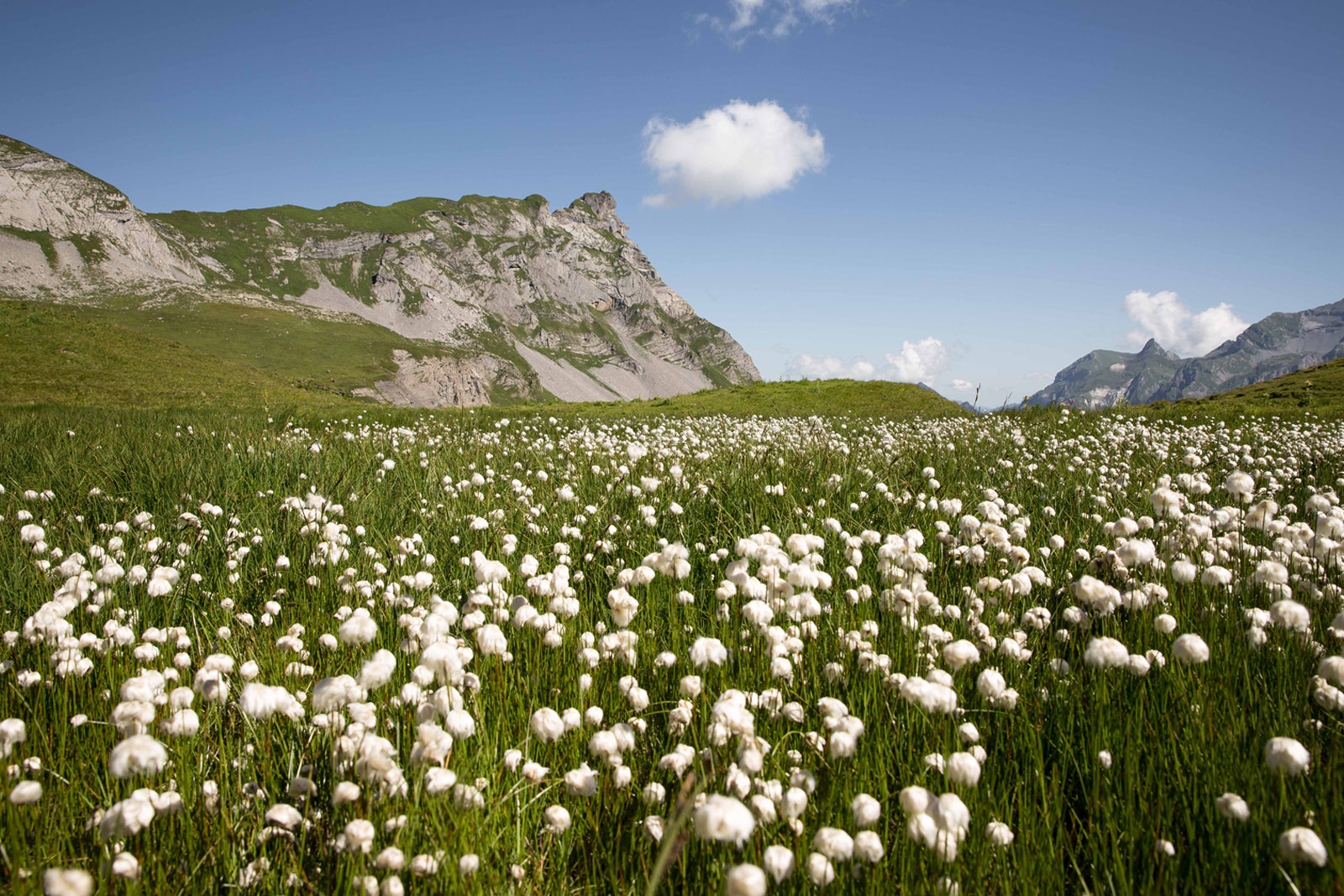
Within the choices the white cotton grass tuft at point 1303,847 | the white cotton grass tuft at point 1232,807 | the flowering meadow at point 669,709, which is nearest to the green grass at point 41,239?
the flowering meadow at point 669,709

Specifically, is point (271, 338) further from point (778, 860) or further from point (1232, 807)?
point (1232, 807)

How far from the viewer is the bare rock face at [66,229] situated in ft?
451

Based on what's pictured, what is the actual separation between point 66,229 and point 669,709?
213994 mm

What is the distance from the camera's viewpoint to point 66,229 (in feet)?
493

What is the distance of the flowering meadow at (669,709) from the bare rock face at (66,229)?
186 metres

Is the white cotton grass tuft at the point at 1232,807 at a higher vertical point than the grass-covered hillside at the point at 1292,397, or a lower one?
lower

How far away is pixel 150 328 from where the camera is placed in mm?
118188

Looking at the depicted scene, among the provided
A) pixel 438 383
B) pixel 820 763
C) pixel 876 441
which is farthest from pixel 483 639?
pixel 438 383

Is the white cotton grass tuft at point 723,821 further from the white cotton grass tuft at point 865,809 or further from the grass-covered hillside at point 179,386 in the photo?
the grass-covered hillside at point 179,386

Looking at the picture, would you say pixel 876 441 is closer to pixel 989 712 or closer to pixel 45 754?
pixel 989 712

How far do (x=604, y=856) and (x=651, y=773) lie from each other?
418mm

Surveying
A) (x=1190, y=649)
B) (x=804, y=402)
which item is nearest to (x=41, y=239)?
(x=804, y=402)

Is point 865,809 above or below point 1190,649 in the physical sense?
below

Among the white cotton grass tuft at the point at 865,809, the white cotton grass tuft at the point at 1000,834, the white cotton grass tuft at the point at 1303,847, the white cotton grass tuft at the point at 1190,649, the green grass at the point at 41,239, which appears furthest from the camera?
the green grass at the point at 41,239
